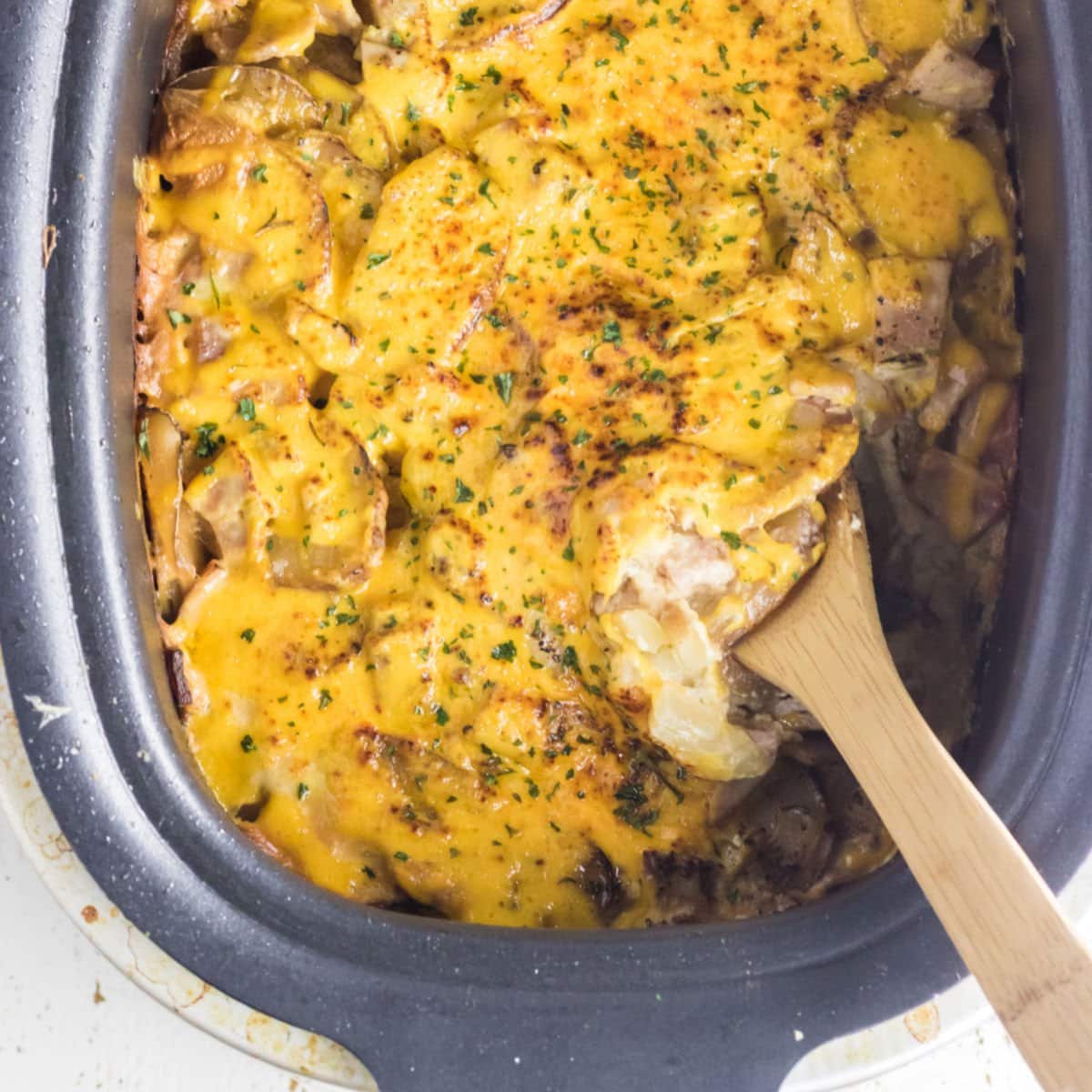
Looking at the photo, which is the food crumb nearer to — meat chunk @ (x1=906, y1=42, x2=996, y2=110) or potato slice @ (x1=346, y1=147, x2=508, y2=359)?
potato slice @ (x1=346, y1=147, x2=508, y2=359)

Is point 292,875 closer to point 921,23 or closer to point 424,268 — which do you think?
point 424,268

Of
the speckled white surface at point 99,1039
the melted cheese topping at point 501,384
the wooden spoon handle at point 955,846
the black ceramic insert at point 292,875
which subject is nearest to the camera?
the wooden spoon handle at point 955,846

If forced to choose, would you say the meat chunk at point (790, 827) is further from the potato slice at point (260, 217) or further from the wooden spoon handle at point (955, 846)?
the potato slice at point (260, 217)

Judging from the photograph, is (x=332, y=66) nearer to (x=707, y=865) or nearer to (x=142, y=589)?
(x=142, y=589)

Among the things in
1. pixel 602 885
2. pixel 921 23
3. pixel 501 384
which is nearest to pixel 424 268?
pixel 501 384

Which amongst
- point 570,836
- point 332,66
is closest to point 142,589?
point 570,836

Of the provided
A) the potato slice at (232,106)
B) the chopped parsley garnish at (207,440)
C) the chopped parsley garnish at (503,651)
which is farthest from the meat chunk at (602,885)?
the potato slice at (232,106)

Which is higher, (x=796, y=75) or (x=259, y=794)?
(x=796, y=75)
